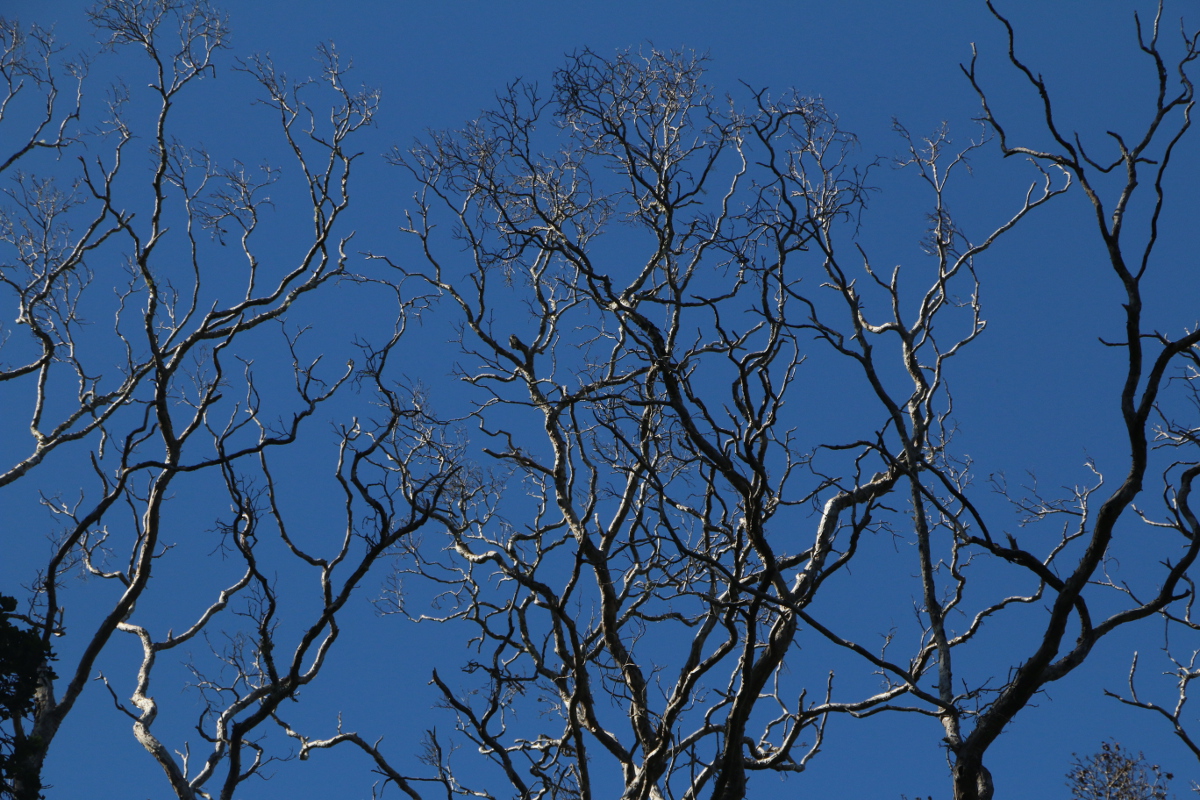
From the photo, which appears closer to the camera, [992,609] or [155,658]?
[992,609]

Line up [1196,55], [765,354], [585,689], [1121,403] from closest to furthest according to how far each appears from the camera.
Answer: [1121,403]
[1196,55]
[765,354]
[585,689]

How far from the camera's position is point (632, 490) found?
8.48m

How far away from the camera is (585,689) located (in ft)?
19.7

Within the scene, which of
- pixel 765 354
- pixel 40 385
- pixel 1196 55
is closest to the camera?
pixel 1196 55

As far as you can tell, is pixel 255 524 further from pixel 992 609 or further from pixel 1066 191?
pixel 1066 191

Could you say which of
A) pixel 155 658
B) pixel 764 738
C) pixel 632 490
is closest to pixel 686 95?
pixel 632 490

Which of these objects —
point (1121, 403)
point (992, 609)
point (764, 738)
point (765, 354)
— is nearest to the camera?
point (1121, 403)

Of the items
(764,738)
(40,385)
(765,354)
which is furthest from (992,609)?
(40,385)

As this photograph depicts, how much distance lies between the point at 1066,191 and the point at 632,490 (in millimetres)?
4591

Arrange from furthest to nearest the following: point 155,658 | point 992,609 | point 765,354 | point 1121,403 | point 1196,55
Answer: point 155,658 → point 992,609 → point 765,354 → point 1196,55 → point 1121,403

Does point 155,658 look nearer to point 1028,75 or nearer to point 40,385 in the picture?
point 40,385

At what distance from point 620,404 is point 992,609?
15.3ft

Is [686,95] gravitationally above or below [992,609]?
above

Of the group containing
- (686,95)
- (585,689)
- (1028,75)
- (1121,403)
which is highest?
(686,95)
